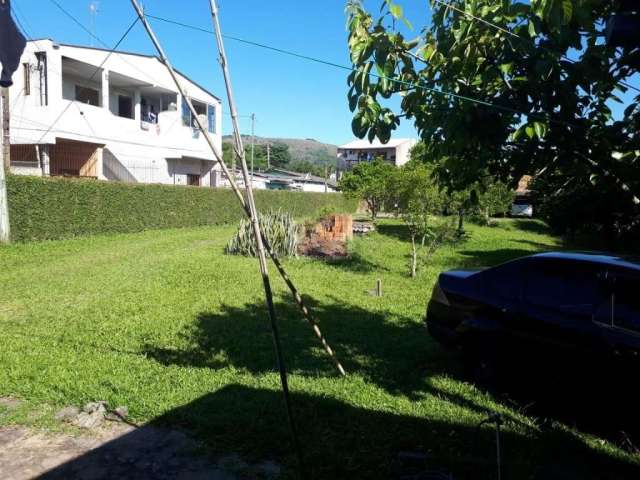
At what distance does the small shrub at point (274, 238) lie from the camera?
43.0 ft

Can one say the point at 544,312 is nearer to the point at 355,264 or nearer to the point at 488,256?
the point at 355,264

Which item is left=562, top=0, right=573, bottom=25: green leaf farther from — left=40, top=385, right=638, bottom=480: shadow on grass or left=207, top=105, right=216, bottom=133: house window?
left=207, top=105, right=216, bottom=133: house window

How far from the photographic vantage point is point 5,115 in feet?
44.5

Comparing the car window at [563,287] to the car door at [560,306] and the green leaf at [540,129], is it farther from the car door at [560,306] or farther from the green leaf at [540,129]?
the green leaf at [540,129]

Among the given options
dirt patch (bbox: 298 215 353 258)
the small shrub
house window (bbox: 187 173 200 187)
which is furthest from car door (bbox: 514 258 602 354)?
house window (bbox: 187 173 200 187)

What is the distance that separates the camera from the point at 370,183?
70.6ft

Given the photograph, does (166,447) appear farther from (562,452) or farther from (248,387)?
(562,452)

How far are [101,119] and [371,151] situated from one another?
171 ft

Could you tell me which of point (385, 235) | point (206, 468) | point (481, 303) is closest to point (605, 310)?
point (481, 303)

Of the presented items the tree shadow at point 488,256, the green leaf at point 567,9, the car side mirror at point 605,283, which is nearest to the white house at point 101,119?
the tree shadow at point 488,256

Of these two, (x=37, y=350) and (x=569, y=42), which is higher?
(x=569, y=42)

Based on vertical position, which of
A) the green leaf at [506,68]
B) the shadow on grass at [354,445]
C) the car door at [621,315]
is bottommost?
the shadow on grass at [354,445]

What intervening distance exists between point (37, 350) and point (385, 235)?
1571 cm

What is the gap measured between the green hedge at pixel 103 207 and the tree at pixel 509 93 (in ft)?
42.1
